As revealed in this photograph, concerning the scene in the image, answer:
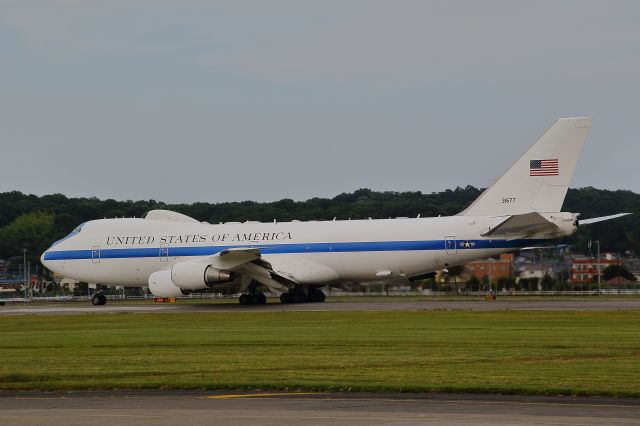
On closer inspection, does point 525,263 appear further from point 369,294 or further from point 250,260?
point 250,260

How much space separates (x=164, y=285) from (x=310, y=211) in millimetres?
53081

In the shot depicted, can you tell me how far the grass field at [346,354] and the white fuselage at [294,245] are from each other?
11.3 metres

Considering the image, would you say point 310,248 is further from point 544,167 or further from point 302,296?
point 544,167

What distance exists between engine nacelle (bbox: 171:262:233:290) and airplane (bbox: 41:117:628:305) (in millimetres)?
48

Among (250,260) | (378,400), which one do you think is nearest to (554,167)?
(250,260)

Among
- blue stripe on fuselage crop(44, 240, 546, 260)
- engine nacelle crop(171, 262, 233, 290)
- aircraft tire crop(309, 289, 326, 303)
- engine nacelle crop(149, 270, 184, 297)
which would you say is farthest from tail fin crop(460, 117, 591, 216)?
engine nacelle crop(149, 270, 184, 297)

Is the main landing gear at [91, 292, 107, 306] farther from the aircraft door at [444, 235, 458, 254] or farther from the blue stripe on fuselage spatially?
the aircraft door at [444, 235, 458, 254]

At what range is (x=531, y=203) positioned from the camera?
53.7 meters

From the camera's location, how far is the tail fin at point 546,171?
5322cm

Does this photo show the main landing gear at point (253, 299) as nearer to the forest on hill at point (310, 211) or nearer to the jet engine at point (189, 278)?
the jet engine at point (189, 278)

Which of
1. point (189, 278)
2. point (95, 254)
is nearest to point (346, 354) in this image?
point (189, 278)

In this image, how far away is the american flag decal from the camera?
53344 mm

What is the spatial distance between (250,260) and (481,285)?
22.3 m

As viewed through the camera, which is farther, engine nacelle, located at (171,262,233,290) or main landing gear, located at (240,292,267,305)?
main landing gear, located at (240,292,267,305)
